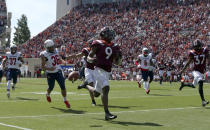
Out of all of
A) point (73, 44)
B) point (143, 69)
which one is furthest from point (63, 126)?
point (73, 44)

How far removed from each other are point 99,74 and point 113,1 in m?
53.7

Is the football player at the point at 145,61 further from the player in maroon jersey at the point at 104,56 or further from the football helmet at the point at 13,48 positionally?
the player in maroon jersey at the point at 104,56

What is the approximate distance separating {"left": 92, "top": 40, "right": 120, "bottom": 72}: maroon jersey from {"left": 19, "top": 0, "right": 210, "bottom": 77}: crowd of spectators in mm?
31394

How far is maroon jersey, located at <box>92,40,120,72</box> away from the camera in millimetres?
8539

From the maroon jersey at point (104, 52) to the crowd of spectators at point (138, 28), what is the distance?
103ft

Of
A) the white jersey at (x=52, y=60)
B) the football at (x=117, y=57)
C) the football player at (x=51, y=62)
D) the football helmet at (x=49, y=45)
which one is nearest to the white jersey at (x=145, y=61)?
the football player at (x=51, y=62)

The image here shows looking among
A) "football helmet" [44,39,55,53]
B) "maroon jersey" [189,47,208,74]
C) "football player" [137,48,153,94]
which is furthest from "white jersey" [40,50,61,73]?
"football player" [137,48,153,94]

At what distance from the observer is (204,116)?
9.30 m

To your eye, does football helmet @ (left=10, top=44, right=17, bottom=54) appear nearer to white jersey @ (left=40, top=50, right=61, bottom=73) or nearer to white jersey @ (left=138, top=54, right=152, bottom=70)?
white jersey @ (left=40, top=50, right=61, bottom=73)

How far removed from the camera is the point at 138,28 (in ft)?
167

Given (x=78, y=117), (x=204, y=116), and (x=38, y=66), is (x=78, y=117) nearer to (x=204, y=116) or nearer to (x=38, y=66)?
(x=204, y=116)

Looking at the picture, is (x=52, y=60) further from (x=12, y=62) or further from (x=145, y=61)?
(x=145, y=61)

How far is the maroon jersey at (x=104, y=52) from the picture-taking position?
8.54 meters

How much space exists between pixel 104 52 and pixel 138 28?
1681 inches
